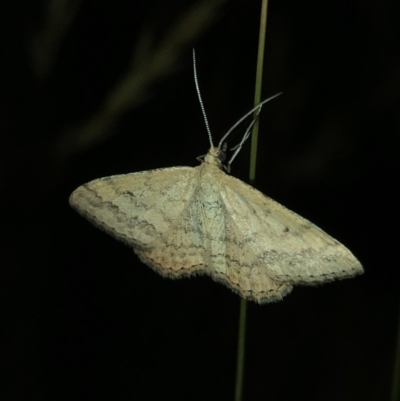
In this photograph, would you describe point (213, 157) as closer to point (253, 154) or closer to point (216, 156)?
point (216, 156)

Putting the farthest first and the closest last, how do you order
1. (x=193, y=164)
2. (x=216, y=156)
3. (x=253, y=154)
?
1. (x=193, y=164)
2. (x=216, y=156)
3. (x=253, y=154)

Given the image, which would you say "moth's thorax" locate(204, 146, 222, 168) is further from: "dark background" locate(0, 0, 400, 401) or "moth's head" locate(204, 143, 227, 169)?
"dark background" locate(0, 0, 400, 401)

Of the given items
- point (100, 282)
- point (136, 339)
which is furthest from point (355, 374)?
point (100, 282)

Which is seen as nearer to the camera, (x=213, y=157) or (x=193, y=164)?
(x=213, y=157)

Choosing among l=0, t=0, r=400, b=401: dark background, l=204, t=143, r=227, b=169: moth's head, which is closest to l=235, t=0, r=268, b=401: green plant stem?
l=204, t=143, r=227, b=169: moth's head

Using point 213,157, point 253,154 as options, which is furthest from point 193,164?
point 253,154

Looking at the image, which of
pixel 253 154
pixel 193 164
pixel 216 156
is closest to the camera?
pixel 253 154

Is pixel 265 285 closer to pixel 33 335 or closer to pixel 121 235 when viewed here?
pixel 121 235

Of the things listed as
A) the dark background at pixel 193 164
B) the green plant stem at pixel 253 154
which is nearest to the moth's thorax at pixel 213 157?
the green plant stem at pixel 253 154
